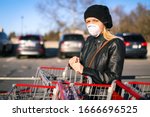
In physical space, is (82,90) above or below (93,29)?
below

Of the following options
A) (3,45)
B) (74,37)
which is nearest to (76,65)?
(74,37)

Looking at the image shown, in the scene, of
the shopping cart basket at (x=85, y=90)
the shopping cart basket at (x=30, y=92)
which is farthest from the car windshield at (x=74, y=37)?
the shopping cart basket at (x=85, y=90)

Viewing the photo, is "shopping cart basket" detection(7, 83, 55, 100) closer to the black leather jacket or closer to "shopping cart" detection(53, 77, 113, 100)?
"shopping cart" detection(53, 77, 113, 100)

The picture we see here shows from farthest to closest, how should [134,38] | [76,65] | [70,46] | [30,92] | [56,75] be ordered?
1. [134,38]
2. [70,46]
3. [56,75]
4. [30,92]
5. [76,65]

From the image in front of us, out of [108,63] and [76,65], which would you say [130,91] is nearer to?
[108,63]

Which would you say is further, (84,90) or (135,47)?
(135,47)

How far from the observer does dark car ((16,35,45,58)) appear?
20125mm

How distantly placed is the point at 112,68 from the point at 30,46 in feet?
55.3

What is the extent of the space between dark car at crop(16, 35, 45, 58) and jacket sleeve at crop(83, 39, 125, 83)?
16.5m

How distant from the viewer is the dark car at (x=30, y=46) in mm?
20125

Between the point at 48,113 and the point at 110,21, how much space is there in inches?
45.5

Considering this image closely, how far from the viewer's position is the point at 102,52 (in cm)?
376

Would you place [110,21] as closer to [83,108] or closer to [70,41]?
[83,108]

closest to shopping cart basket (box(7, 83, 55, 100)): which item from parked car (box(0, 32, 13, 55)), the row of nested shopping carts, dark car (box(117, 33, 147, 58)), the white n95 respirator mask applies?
the row of nested shopping carts
